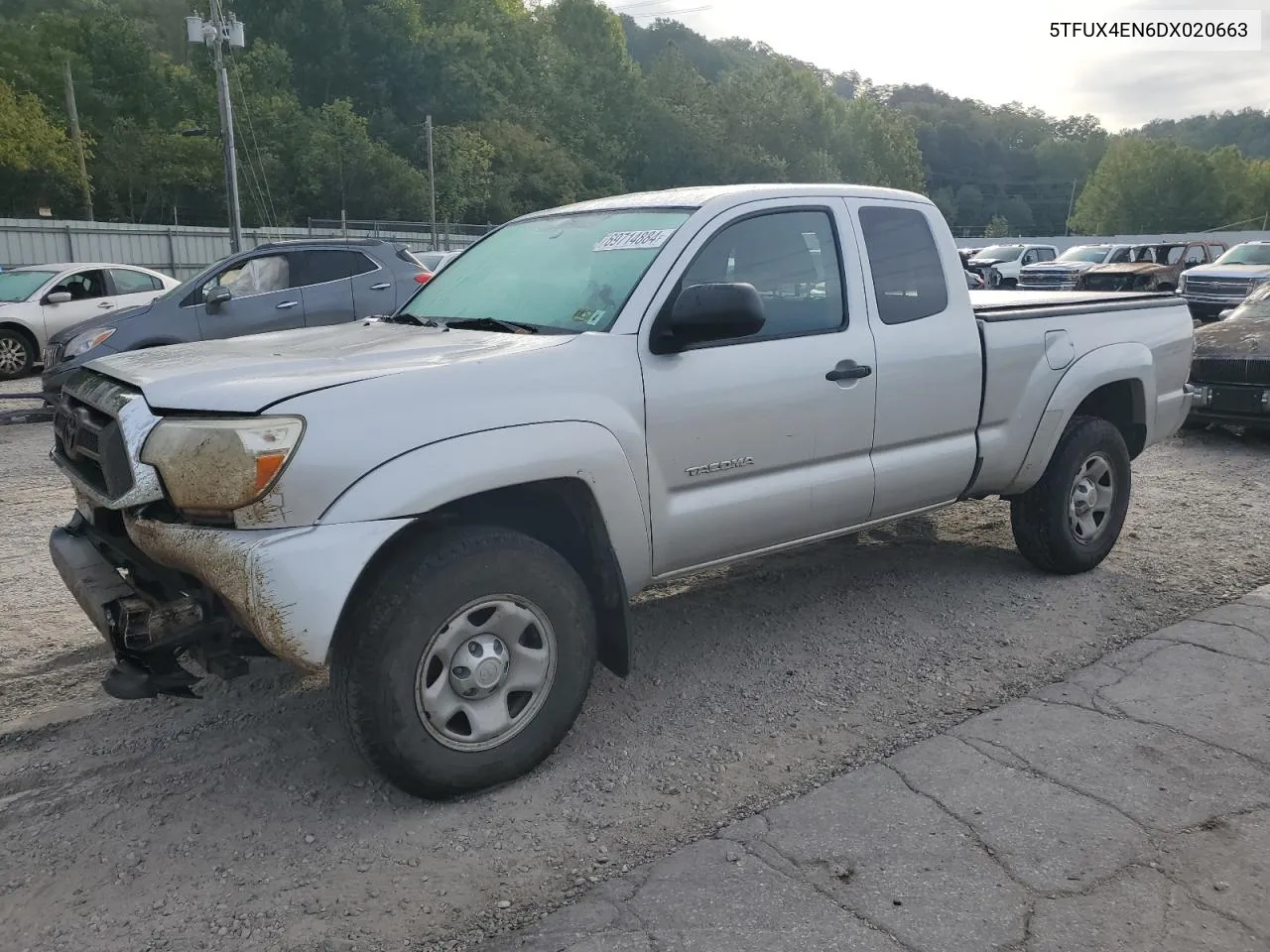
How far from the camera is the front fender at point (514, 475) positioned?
2.92 meters

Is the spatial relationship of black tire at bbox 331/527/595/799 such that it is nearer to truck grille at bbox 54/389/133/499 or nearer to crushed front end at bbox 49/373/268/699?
crushed front end at bbox 49/373/268/699

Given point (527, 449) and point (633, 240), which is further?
point (633, 240)

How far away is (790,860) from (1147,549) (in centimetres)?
394

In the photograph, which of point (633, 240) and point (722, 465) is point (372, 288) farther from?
point (722, 465)

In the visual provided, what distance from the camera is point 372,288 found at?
11.4m

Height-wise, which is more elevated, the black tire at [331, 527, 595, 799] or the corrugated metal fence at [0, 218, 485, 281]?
the corrugated metal fence at [0, 218, 485, 281]

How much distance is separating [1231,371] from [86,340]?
36.0 feet

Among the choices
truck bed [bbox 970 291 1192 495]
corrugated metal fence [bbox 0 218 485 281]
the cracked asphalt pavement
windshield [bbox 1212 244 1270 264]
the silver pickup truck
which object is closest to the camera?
the cracked asphalt pavement

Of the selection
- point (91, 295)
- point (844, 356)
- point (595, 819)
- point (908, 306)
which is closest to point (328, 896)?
point (595, 819)

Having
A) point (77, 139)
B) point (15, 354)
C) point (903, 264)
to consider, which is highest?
point (77, 139)

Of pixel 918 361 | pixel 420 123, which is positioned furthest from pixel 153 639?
pixel 420 123

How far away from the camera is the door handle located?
4.07m

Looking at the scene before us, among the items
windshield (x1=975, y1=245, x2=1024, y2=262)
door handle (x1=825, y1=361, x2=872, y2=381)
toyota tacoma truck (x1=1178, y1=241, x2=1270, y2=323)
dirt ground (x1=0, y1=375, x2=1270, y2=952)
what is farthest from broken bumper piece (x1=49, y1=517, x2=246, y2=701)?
windshield (x1=975, y1=245, x2=1024, y2=262)

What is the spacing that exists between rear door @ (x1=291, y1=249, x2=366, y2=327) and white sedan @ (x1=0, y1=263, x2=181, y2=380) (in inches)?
161
